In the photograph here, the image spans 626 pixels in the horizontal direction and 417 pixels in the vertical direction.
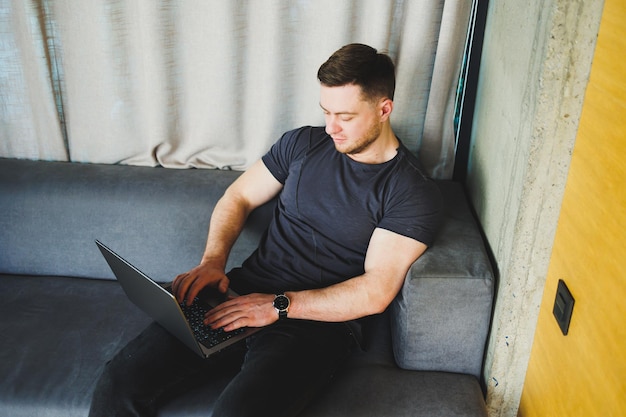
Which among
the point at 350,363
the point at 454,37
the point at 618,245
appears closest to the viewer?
the point at 618,245

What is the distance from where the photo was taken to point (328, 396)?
4.94 feet

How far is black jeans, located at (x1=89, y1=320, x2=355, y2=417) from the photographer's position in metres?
1.39

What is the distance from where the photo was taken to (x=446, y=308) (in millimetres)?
1519

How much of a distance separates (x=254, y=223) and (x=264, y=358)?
23.8 inches

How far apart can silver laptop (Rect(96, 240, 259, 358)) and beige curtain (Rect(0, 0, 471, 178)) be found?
68 cm

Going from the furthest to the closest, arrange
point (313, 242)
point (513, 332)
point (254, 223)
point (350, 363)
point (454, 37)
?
point (254, 223) < point (454, 37) < point (313, 242) < point (350, 363) < point (513, 332)

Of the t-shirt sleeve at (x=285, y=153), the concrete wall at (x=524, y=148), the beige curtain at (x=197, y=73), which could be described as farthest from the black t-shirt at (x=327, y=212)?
the beige curtain at (x=197, y=73)

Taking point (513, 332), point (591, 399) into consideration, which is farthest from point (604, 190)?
point (513, 332)

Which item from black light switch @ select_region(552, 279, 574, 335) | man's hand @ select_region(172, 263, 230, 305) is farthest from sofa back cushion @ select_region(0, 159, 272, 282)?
black light switch @ select_region(552, 279, 574, 335)

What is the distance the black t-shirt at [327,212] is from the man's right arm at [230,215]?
0.06 meters

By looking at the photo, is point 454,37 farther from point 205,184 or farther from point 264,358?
A: point 264,358

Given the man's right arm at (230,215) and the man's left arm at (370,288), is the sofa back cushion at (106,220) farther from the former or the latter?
the man's left arm at (370,288)

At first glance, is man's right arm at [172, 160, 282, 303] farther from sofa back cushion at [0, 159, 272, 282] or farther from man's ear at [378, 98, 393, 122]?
man's ear at [378, 98, 393, 122]

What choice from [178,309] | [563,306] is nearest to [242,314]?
[178,309]
